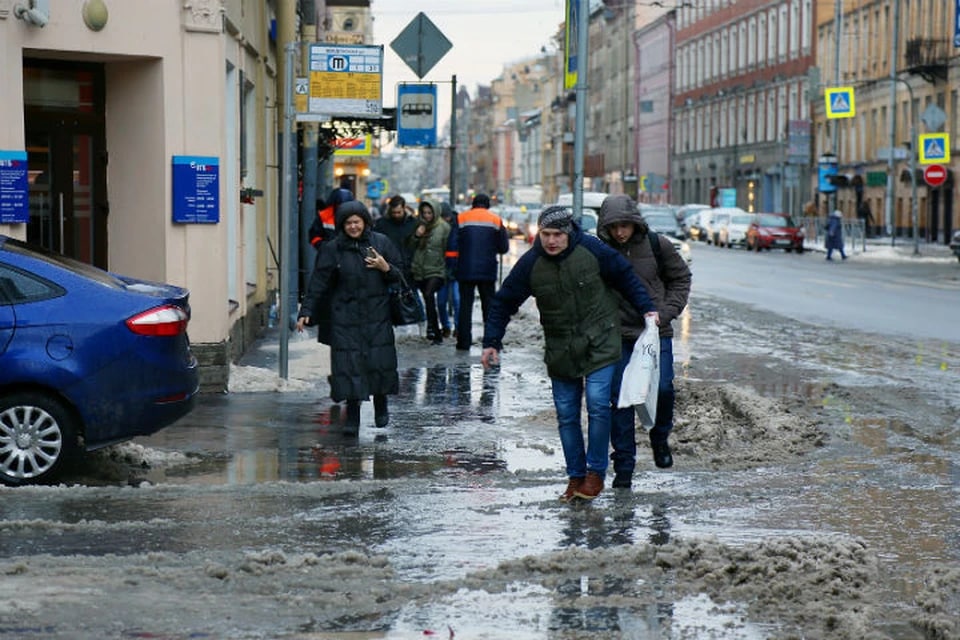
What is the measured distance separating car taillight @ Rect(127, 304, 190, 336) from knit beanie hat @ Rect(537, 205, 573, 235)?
2410 mm

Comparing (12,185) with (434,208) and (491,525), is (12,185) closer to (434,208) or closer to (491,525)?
(491,525)

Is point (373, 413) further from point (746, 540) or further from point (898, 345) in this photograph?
point (898, 345)

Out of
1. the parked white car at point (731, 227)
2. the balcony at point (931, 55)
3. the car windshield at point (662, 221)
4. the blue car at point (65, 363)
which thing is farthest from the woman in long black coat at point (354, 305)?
the balcony at point (931, 55)

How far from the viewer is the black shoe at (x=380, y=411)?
13.0m

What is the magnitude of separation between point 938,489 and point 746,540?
2.23 meters

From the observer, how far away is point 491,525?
9.02 m

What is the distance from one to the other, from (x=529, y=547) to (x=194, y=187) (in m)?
7.15

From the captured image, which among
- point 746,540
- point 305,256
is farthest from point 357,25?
point 746,540

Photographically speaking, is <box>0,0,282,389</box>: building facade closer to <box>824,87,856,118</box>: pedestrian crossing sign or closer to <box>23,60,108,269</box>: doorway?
<box>23,60,108,269</box>: doorway

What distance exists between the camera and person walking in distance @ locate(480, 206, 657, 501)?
965 cm

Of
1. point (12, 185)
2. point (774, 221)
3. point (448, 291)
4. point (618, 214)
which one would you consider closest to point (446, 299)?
point (448, 291)

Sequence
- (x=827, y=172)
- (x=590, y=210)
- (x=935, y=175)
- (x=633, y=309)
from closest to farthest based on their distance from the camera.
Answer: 1. (x=633, y=309)
2. (x=590, y=210)
3. (x=935, y=175)
4. (x=827, y=172)

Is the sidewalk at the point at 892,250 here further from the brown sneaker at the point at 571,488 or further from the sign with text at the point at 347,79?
the brown sneaker at the point at 571,488

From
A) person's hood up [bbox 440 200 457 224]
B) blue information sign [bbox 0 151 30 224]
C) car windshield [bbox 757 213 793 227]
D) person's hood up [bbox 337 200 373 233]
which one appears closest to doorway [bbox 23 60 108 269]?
blue information sign [bbox 0 151 30 224]
